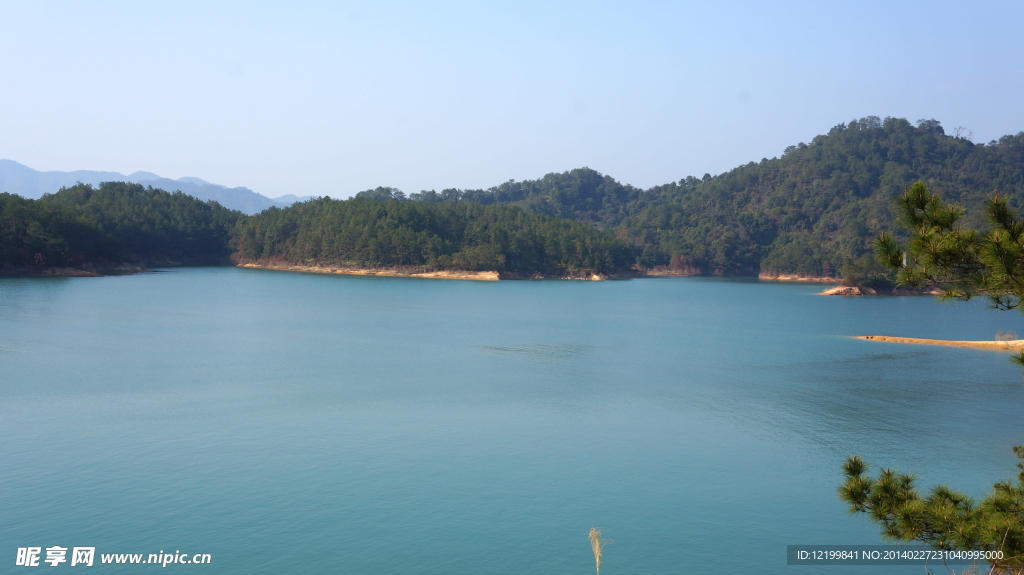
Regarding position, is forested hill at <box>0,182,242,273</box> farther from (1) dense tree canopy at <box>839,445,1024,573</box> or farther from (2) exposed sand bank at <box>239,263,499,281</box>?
(1) dense tree canopy at <box>839,445,1024,573</box>

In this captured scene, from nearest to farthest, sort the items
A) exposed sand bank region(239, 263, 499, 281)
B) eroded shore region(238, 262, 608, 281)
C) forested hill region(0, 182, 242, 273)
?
1. forested hill region(0, 182, 242, 273)
2. exposed sand bank region(239, 263, 499, 281)
3. eroded shore region(238, 262, 608, 281)

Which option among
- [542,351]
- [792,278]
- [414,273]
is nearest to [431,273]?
[414,273]

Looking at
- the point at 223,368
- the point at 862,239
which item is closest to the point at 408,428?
the point at 223,368

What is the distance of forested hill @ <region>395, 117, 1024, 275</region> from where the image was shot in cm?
10831

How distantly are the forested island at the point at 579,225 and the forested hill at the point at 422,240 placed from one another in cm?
20

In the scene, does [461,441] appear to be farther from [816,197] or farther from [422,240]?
[816,197]

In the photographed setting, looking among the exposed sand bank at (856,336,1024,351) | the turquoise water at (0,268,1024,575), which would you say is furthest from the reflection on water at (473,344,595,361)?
the exposed sand bank at (856,336,1024,351)

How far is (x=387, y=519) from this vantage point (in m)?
10.5

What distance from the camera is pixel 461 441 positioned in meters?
14.7

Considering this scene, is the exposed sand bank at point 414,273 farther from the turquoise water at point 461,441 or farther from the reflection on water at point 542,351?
the reflection on water at point 542,351

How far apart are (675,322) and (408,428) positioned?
1148 inches

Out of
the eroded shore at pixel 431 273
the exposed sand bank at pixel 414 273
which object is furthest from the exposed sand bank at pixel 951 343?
the eroded shore at pixel 431 273

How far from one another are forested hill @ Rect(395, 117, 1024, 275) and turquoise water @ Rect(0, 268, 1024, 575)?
84543 mm

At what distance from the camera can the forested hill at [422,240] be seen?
93.0m
